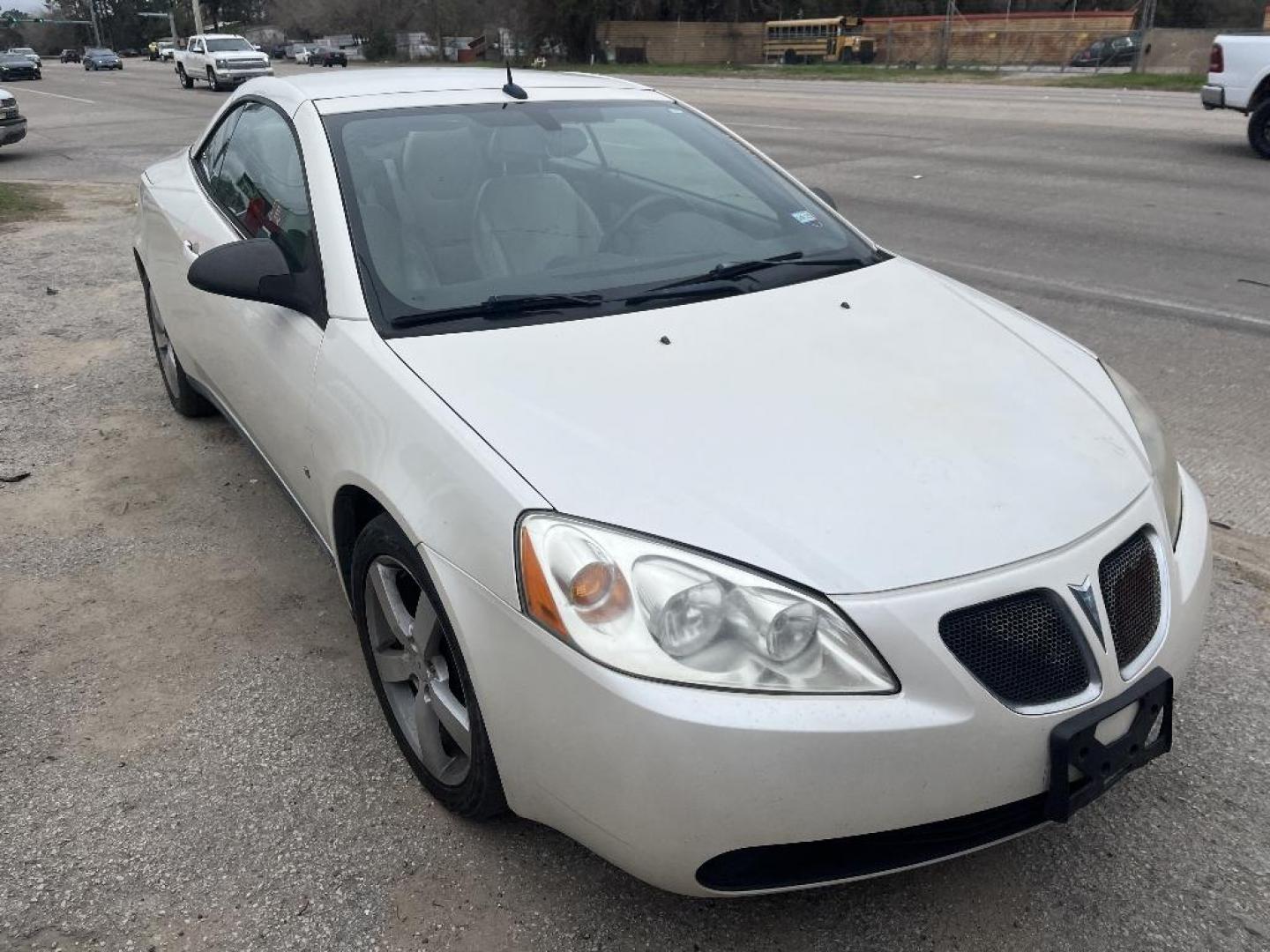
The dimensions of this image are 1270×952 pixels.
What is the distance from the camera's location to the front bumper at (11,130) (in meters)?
15.8

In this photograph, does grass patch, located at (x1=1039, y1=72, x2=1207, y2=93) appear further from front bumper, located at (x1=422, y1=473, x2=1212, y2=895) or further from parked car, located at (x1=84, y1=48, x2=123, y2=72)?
parked car, located at (x1=84, y1=48, x2=123, y2=72)

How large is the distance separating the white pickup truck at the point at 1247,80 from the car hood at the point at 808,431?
11979mm

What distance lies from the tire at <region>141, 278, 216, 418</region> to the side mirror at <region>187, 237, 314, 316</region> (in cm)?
188

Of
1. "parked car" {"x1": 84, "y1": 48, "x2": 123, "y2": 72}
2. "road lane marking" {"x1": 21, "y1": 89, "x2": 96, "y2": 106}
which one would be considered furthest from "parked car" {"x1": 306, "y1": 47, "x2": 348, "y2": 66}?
"road lane marking" {"x1": 21, "y1": 89, "x2": 96, "y2": 106}

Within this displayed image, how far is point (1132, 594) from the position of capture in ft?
6.94

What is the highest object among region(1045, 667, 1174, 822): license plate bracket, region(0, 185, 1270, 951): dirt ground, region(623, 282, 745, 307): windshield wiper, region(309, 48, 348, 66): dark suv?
region(309, 48, 348, 66): dark suv

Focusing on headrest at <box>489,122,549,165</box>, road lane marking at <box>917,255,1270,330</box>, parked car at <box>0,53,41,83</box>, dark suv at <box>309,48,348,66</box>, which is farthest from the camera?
dark suv at <box>309,48,348,66</box>

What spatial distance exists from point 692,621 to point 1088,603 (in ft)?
2.43

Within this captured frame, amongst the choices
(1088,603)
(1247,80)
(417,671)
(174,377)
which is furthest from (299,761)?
(1247,80)

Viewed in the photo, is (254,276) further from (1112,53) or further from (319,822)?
(1112,53)

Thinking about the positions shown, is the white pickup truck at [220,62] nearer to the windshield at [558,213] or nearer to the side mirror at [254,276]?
the windshield at [558,213]

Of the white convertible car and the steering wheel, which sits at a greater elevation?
the steering wheel

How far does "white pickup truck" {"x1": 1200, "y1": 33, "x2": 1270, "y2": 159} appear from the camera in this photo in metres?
Answer: 12.5

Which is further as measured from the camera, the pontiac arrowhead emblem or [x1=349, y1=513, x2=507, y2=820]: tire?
[x1=349, y1=513, x2=507, y2=820]: tire
